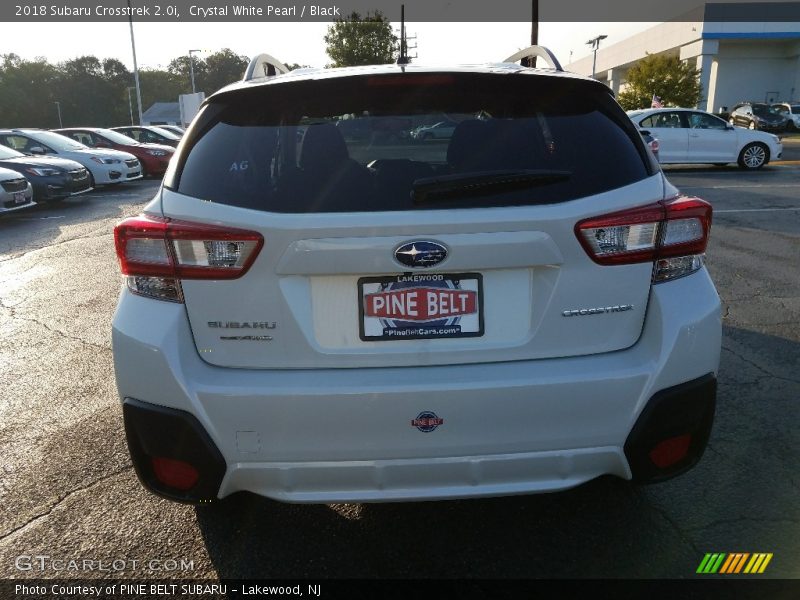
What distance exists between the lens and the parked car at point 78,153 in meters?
14.9

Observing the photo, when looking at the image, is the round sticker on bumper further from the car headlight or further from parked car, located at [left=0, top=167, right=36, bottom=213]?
the car headlight

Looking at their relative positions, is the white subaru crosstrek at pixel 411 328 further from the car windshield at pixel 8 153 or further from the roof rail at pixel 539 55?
the car windshield at pixel 8 153

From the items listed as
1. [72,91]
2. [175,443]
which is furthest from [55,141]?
[72,91]

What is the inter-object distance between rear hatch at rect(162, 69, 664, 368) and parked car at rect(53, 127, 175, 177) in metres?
18.1

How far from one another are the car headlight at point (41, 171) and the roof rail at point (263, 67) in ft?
35.0

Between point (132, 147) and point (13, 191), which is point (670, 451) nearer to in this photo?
point (13, 191)

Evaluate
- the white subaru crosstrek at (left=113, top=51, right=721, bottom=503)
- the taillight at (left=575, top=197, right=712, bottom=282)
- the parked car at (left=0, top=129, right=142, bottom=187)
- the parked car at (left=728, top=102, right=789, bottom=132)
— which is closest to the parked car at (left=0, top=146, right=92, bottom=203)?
the parked car at (left=0, top=129, right=142, bottom=187)

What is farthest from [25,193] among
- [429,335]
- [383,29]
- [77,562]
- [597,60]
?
[597,60]

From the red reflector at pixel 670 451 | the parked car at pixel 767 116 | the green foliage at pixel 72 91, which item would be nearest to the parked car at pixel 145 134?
the red reflector at pixel 670 451

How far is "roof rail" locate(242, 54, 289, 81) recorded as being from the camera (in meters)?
2.90

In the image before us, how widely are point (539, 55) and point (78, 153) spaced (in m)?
15.2

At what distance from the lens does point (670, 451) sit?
215cm

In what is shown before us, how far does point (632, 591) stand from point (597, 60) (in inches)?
3186

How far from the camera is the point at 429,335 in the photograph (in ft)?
6.54
